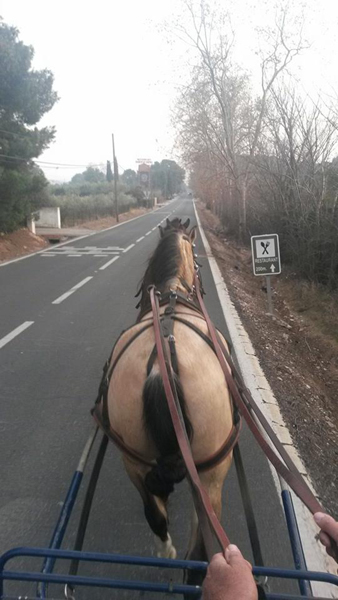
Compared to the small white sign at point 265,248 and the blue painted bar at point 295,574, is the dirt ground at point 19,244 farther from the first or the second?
the blue painted bar at point 295,574

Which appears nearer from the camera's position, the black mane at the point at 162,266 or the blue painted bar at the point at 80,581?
the blue painted bar at the point at 80,581

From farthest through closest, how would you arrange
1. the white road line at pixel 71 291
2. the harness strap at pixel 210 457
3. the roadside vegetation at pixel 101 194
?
the roadside vegetation at pixel 101 194 < the white road line at pixel 71 291 < the harness strap at pixel 210 457

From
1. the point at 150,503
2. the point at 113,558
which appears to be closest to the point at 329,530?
the point at 113,558

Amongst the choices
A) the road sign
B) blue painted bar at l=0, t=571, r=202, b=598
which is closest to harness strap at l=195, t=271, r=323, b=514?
blue painted bar at l=0, t=571, r=202, b=598

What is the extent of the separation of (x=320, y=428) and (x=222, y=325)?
341 centimetres

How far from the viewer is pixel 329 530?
1.53 m

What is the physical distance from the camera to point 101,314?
8.77 meters

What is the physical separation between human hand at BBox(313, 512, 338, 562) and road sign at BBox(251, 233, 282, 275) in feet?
24.4

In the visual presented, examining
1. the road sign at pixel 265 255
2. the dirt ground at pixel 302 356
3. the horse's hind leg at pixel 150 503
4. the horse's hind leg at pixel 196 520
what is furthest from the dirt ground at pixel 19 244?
the horse's hind leg at pixel 196 520

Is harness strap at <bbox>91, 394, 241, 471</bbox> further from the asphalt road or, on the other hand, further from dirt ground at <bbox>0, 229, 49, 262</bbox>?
dirt ground at <bbox>0, 229, 49, 262</bbox>

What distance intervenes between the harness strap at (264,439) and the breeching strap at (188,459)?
337mm

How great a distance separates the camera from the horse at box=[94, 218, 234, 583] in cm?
216

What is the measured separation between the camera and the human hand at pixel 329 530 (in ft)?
4.98

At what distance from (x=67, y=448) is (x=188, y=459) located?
7.66ft
